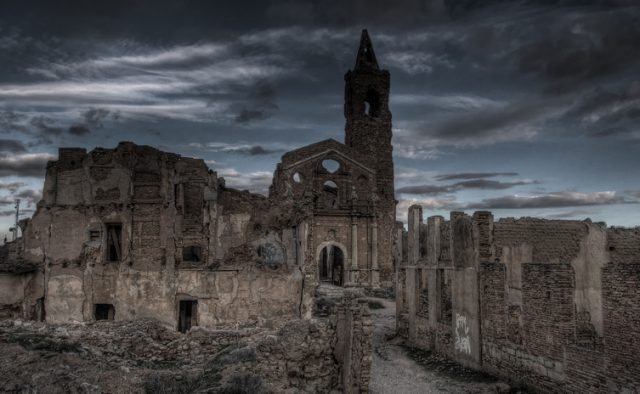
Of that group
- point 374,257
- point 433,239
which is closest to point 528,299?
point 433,239

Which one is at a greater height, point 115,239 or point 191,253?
point 115,239

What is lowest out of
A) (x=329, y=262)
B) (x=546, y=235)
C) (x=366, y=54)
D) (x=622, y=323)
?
(x=622, y=323)

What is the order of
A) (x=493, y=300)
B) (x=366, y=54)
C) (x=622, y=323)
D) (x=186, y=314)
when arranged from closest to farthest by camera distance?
(x=622, y=323) < (x=493, y=300) < (x=186, y=314) < (x=366, y=54)

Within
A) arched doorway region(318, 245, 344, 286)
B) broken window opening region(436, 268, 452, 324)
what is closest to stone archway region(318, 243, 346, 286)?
arched doorway region(318, 245, 344, 286)

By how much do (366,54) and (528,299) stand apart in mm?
36484

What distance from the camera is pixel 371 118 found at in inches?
1702

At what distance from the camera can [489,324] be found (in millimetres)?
14320

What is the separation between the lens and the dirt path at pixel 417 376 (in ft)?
Answer: 43.9

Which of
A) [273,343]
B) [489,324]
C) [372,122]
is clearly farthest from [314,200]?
[273,343]

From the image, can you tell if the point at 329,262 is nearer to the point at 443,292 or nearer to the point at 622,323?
the point at 443,292

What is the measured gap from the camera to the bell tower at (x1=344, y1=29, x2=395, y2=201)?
42.5m

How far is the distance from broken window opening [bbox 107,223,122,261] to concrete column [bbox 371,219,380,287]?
63.4 ft

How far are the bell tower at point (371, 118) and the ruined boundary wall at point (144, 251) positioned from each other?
22.1 m

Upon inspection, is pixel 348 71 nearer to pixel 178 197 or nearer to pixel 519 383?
pixel 178 197
